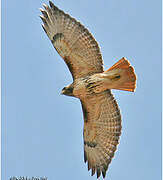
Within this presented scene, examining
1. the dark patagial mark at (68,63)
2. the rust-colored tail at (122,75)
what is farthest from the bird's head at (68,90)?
the rust-colored tail at (122,75)

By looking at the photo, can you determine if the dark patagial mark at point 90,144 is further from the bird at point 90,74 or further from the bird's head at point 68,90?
the bird's head at point 68,90

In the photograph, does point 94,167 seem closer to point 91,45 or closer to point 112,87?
point 112,87

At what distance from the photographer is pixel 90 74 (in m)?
11.2

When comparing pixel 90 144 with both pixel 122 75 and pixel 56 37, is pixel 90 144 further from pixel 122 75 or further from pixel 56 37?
pixel 56 37

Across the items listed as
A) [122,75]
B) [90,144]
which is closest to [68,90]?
[122,75]

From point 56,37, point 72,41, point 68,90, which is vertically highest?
point 56,37

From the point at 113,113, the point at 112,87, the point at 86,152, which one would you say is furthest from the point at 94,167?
the point at 112,87

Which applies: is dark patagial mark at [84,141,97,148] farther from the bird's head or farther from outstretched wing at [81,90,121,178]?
the bird's head

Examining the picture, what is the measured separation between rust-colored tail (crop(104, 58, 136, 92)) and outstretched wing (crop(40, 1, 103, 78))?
424 mm

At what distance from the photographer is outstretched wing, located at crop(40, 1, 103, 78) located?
36.0 ft

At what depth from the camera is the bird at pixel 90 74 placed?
423 inches

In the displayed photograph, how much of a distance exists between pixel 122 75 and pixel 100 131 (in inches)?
78.5

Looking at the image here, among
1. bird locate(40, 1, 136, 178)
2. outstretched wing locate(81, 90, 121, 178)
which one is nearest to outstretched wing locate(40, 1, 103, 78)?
bird locate(40, 1, 136, 178)

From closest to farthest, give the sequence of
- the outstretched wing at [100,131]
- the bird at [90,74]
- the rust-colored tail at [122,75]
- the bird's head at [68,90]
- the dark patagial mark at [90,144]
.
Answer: the rust-colored tail at [122,75] < the bird at [90,74] < the bird's head at [68,90] < the outstretched wing at [100,131] < the dark patagial mark at [90,144]
